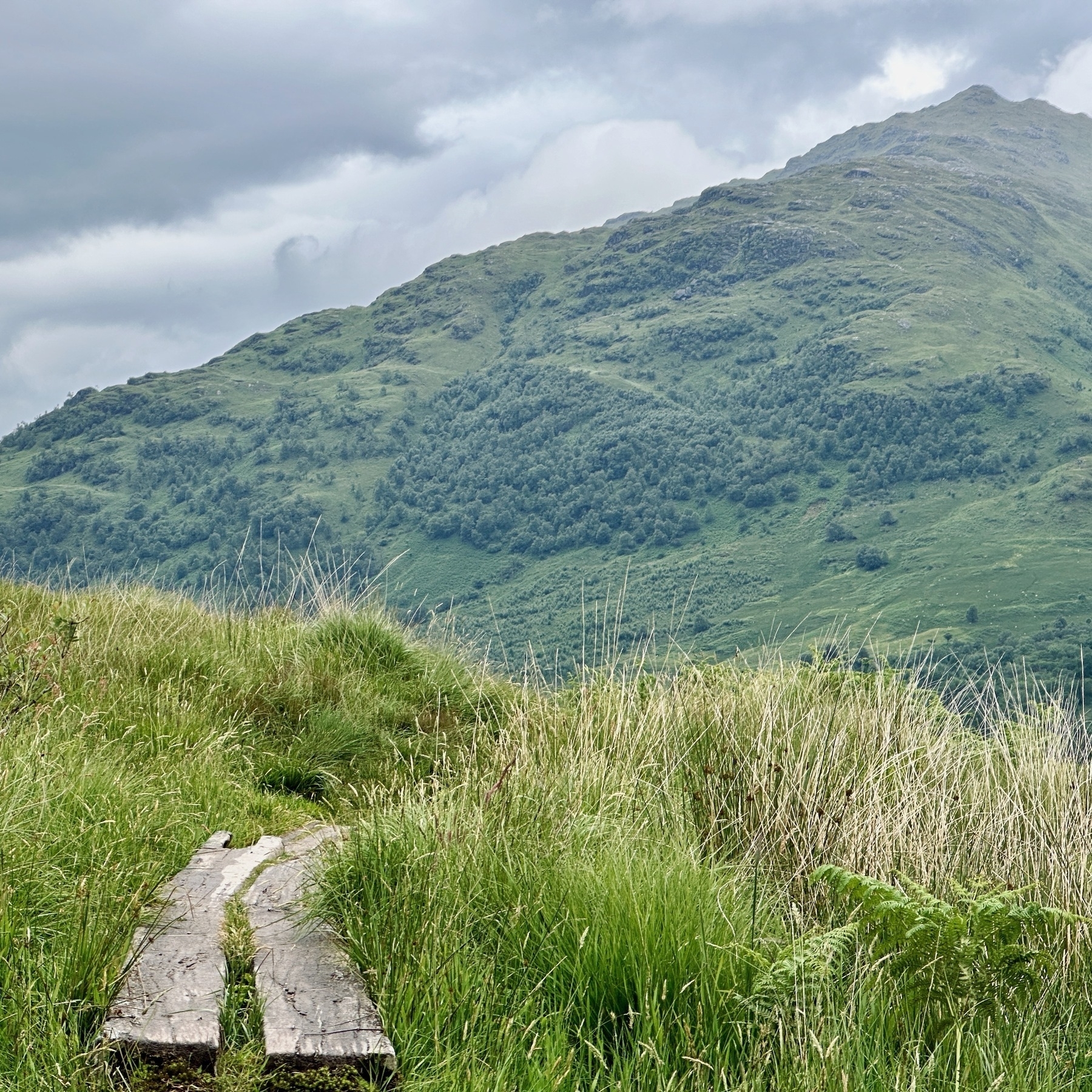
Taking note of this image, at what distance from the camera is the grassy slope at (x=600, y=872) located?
244 cm

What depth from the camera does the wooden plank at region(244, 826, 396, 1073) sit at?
2.34 metres

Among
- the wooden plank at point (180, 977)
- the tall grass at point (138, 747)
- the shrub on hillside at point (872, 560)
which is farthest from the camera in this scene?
the shrub on hillside at point (872, 560)

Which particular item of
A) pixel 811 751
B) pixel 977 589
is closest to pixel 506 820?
pixel 811 751

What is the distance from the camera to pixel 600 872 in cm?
306

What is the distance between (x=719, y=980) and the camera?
8.91 feet

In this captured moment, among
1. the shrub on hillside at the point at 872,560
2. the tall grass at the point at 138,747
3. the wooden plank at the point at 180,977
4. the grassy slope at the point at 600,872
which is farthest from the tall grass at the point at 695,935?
the shrub on hillside at the point at 872,560

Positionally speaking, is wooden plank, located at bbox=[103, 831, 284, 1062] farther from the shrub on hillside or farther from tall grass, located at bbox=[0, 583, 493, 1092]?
the shrub on hillside

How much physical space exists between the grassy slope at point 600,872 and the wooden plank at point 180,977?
72mm

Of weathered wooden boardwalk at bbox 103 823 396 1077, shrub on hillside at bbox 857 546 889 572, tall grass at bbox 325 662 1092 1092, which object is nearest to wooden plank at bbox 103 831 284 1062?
weathered wooden boardwalk at bbox 103 823 396 1077

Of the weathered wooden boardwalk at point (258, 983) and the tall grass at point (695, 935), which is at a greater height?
the weathered wooden boardwalk at point (258, 983)

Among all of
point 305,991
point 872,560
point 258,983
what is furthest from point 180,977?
point 872,560

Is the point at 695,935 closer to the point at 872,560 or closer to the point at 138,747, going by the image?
the point at 138,747

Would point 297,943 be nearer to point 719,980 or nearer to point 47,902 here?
point 47,902

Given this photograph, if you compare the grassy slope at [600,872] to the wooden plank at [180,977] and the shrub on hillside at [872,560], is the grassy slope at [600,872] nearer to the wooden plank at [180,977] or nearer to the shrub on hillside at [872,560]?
the wooden plank at [180,977]
